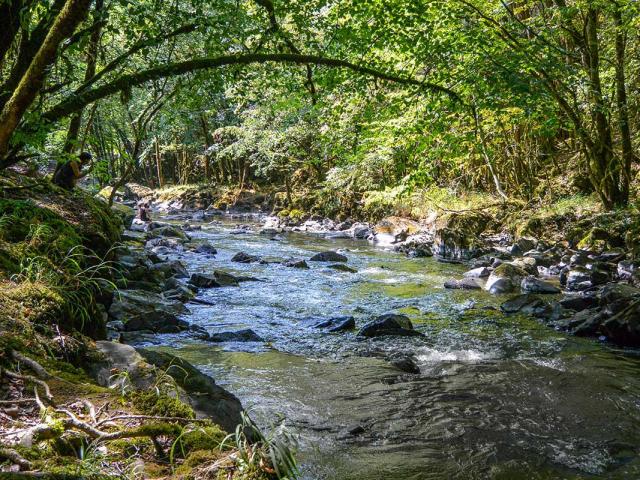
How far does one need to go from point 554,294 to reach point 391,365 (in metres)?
5.66

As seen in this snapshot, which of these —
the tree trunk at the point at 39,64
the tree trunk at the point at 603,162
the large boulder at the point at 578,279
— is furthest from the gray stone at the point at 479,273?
the tree trunk at the point at 39,64

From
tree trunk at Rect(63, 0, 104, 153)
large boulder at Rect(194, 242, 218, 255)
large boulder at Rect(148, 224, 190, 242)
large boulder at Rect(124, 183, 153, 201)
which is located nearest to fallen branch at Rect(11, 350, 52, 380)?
tree trunk at Rect(63, 0, 104, 153)

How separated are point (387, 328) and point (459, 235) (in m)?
9.50

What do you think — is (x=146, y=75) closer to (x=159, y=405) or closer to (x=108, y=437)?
(x=159, y=405)

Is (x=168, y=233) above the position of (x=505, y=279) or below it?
above

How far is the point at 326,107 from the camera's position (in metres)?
6.89

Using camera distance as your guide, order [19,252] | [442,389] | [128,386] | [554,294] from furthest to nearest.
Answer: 1. [554,294]
2. [442,389]
3. [19,252]
4. [128,386]

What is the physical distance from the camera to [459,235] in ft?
53.4

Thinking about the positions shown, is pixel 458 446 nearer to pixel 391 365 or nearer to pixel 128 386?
pixel 391 365

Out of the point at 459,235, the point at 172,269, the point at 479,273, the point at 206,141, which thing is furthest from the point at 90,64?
the point at 206,141

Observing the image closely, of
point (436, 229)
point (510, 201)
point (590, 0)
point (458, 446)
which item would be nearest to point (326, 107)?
point (458, 446)

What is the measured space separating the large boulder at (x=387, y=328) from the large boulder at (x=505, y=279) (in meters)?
3.73

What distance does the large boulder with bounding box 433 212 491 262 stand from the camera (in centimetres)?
1563

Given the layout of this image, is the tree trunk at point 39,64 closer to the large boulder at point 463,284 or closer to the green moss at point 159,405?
the green moss at point 159,405
